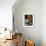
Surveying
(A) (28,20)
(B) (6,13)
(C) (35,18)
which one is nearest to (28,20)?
(A) (28,20)

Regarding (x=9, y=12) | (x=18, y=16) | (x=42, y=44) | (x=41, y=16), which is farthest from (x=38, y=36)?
(x=9, y=12)

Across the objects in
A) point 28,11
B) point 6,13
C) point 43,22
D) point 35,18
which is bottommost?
point 43,22

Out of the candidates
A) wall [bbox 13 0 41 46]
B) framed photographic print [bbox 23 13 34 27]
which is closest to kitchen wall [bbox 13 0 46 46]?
wall [bbox 13 0 41 46]

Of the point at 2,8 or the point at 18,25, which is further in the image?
the point at 18,25

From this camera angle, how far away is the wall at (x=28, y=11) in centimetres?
566

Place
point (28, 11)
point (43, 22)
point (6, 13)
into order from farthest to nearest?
point (28, 11) → point (43, 22) → point (6, 13)

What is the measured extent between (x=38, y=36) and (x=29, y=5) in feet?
4.94

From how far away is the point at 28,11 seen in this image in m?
5.66

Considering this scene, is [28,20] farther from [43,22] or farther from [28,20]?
[43,22]

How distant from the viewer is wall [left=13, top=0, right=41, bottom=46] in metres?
5.66

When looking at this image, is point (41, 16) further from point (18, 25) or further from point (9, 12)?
point (9, 12)

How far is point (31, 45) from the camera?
15.1 feet

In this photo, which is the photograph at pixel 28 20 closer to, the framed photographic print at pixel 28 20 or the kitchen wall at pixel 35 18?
the framed photographic print at pixel 28 20

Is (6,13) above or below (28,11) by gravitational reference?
below
